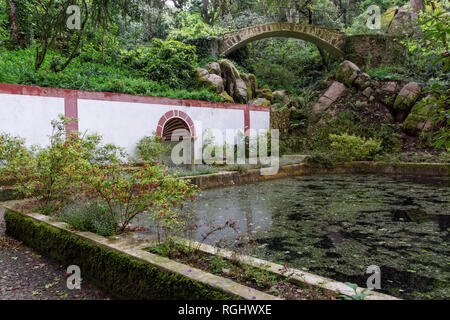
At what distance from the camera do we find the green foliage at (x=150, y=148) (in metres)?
9.32

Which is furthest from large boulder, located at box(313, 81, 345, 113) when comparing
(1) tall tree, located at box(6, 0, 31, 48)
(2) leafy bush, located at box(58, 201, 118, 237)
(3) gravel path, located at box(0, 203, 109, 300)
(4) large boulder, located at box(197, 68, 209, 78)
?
(3) gravel path, located at box(0, 203, 109, 300)

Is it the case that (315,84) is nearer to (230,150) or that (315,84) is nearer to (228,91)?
(228,91)

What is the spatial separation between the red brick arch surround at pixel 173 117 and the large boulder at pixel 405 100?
33.4ft

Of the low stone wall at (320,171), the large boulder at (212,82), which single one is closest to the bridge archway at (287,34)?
Result: the large boulder at (212,82)

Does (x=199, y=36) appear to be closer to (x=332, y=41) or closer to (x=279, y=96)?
(x=279, y=96)

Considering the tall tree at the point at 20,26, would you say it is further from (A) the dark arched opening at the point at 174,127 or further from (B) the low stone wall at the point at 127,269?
(B) the low stone wall at the point at 127,269

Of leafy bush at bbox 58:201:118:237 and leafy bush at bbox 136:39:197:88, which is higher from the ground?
leafy bush at bbox 136:39:197:88

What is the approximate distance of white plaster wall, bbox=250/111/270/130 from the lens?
46.9 feet

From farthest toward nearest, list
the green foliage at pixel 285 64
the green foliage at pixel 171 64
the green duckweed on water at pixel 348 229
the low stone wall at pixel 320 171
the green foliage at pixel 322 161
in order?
the green foliage at pixel 285 64 → the green foliage at pixel 171 64 → the green foliage at pixel 322 161 → the low stone wall at pixel 320 171 → the green duckweed on water at pixel 348 229

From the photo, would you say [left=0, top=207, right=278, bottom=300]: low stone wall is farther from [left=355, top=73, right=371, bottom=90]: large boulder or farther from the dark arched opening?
[left=355, top=73, right=371, bottom=90]: large boulder

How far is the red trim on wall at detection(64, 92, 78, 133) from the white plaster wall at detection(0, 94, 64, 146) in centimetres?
12

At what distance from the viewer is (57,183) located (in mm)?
4480
